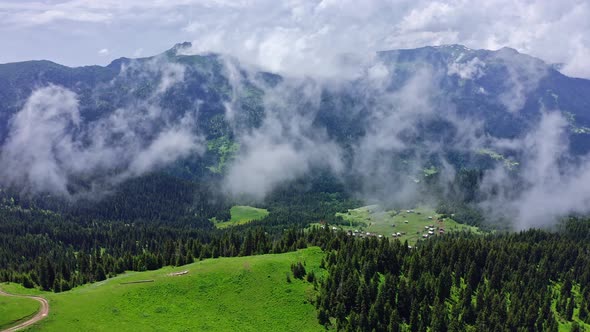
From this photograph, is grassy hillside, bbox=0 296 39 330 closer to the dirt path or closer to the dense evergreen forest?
the dirt path

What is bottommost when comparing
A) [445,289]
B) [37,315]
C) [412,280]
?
[445,289]

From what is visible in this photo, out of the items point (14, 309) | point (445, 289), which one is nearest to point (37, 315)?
point (14, 309)

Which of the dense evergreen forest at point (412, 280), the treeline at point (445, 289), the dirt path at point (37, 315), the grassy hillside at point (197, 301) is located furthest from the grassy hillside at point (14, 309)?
the treeline at point (445, 289)

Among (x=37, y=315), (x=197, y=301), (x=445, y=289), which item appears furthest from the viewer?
(x=445, y=289)

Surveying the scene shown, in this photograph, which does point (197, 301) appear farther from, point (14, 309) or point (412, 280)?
point (412, 280)

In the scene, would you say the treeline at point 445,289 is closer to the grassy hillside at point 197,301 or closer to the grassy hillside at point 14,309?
the grassy hillside at point 197,301

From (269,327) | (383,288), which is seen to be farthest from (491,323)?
(269,327)
